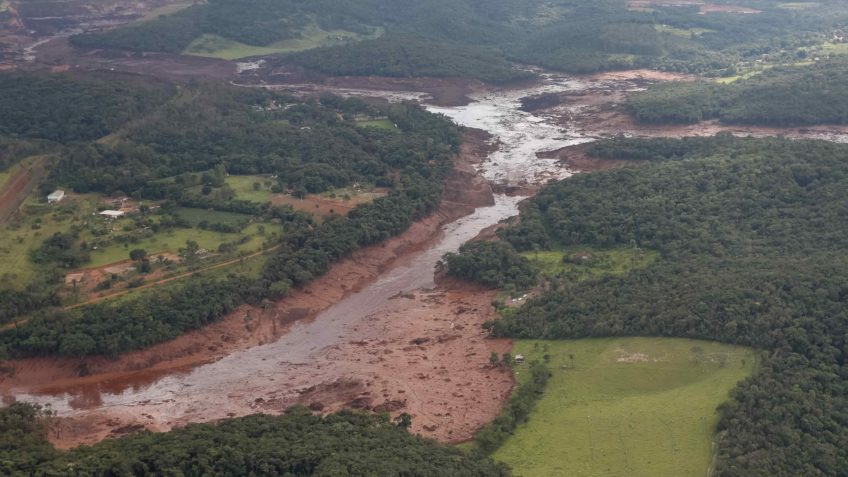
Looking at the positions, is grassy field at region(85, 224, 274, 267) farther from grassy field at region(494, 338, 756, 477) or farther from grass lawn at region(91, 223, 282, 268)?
grassy field at region(494, 338, 756, 477)

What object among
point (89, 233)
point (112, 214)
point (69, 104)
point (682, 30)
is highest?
point (682, 30)

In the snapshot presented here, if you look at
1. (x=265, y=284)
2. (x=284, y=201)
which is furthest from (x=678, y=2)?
(x=265, y=284)

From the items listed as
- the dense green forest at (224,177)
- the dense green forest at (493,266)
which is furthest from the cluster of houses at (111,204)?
the dense green forest at (493,266)

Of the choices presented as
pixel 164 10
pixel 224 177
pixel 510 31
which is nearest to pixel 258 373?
pixel 224 177

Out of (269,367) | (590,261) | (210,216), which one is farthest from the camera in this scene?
(210,216)

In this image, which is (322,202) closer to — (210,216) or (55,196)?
(210,216)

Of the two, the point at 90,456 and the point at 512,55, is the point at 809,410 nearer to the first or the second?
the point at 90,456

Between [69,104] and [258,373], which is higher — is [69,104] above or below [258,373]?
above
